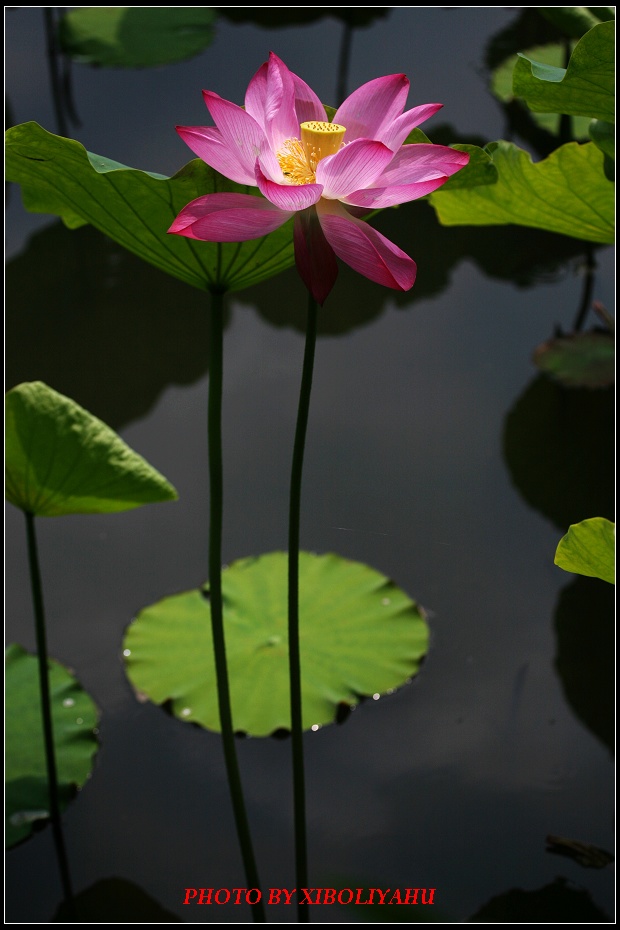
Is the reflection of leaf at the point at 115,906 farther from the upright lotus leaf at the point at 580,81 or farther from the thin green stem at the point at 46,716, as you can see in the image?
the upright lotus leaf at the point at 580,81

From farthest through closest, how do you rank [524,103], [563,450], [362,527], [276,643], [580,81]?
[524,103] → [563,450] → [362,527] → [276,643] → [580,81]

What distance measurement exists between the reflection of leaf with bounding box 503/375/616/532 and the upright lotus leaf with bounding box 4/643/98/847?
74 centimetres

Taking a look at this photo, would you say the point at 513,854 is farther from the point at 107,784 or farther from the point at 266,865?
the point at 107,784

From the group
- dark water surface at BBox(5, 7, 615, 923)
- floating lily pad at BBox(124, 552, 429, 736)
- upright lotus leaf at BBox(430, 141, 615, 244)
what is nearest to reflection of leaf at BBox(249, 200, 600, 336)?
dark water surface at BBox(5, 7, 615, 923)

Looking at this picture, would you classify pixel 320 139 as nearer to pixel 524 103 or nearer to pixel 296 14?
pixel 524 103

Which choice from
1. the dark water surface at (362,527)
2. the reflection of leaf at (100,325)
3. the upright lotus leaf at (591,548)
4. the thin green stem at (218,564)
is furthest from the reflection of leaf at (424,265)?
the upright lotus leaf at (591,548)

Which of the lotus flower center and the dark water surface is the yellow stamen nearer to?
the lotus flower center

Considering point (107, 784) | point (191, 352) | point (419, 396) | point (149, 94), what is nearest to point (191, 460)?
point (191, 352)

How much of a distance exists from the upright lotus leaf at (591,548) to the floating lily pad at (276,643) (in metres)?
0.48

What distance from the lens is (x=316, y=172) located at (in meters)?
0.61

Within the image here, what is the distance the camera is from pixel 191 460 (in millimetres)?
1468

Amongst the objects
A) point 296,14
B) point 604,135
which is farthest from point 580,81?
point 296,14

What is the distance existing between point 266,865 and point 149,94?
5.93 ft

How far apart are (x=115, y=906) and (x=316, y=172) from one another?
788mm
